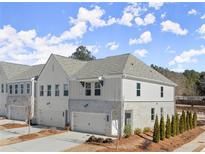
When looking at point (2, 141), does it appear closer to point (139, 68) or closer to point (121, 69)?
point (121, 69)

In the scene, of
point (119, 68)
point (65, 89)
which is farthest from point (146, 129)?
point (65, 89)

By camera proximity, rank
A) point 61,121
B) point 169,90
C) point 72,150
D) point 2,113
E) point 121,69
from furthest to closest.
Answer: point 2,113 < point 169,90 < point 61,121 < point 121,69 < point 72,150

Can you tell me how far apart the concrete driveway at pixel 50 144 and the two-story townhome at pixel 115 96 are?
85.9 inches

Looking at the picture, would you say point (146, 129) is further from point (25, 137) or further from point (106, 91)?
point (25, 137)

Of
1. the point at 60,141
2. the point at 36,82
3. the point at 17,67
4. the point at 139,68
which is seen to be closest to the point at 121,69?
the point at 139,68

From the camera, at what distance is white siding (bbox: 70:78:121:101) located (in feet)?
74.9

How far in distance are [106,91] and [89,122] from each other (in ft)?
11.9

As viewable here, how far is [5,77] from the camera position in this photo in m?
39.9

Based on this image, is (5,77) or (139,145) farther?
(5,77)

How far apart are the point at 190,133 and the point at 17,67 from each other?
1114 inches

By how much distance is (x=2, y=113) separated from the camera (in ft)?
135

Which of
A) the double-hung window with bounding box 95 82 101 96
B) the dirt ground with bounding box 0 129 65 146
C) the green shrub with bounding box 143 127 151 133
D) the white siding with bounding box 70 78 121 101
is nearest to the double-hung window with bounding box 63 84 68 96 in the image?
the white siding with bounding box 70 78 121 101

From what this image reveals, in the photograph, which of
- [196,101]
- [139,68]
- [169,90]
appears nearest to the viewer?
[139,68]

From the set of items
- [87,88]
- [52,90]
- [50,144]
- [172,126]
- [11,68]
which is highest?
[11,68]
